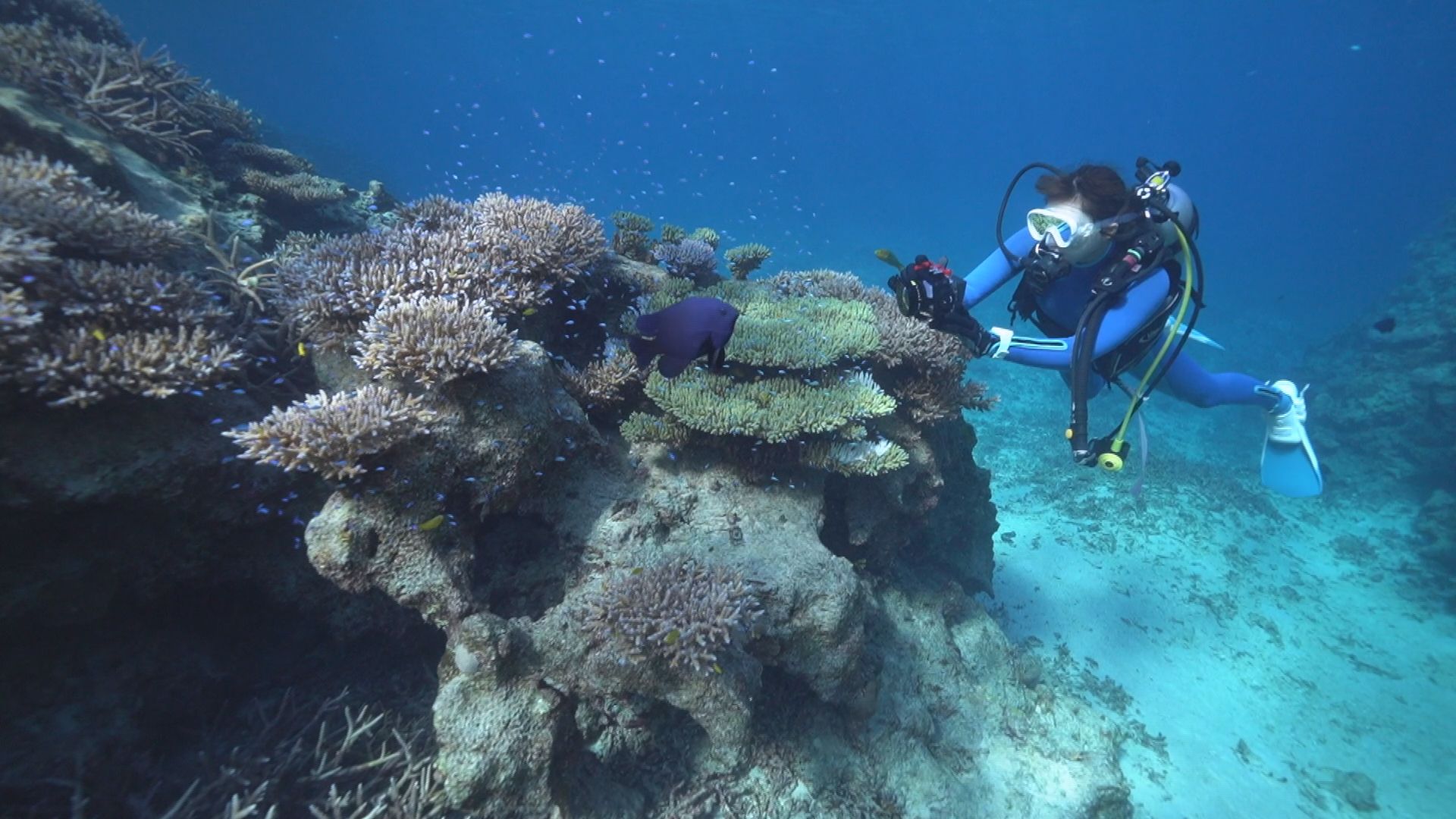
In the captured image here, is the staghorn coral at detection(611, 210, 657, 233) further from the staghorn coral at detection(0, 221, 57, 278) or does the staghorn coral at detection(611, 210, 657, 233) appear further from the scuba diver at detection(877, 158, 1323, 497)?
the staghorn coral at detection(0, 221, 57, 278)

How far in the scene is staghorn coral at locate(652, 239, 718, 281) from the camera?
21.4 feet

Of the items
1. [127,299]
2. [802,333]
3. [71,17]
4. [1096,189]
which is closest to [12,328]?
A: [127,299]

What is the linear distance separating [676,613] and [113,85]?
8.45 meters

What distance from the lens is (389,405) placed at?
11.4ft

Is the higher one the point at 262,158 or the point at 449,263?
the point at 262,158

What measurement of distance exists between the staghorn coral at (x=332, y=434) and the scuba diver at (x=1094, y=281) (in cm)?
372

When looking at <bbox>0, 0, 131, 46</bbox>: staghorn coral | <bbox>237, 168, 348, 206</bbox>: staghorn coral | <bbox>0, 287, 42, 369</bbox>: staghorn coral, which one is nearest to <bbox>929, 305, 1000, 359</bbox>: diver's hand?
<bbox>0, 287, 42, 369</bbox>: staghorn coral

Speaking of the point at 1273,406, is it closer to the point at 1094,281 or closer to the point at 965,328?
the point at 1094,281

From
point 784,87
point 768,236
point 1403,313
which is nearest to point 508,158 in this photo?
point 784,87

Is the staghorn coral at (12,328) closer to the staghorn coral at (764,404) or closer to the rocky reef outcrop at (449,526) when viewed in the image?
the rocky reef outcrop at (449,526)

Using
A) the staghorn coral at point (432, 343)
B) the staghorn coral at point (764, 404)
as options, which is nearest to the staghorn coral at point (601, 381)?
the staghorn coral at point (764, 404)

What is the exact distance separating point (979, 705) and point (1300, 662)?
7.10 metres

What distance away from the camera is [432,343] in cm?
362

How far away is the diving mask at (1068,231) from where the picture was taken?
201 inches
